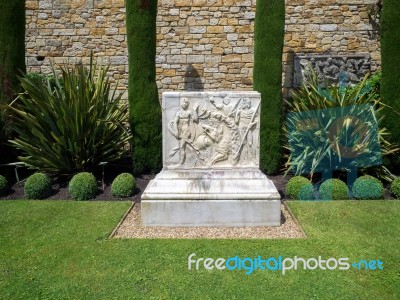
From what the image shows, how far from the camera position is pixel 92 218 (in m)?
4.76

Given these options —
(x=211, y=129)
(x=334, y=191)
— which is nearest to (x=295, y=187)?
(x=334, y=191)

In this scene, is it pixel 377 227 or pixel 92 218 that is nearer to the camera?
pixel 377 227

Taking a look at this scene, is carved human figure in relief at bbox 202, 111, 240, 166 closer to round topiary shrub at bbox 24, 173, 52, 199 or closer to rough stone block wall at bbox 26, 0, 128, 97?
round topiary shrub at bbox 24, 173, 52, 199

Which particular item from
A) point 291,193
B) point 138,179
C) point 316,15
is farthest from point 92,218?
point 316,15

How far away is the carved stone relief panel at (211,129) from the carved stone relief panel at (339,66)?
4158 mm

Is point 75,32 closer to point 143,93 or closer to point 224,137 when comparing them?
point 143,93

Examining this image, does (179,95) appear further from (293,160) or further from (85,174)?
(293,160)

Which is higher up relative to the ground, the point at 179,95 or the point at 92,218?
the point at 179,95

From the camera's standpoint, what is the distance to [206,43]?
8.42 metres

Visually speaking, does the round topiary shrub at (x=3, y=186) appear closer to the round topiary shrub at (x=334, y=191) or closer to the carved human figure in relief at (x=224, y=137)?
the carved human figure in relief at (x=224, y=137)

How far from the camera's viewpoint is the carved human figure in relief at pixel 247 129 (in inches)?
180

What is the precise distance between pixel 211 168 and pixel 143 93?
2740mm

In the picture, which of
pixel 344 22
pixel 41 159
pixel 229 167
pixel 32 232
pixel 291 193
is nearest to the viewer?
pixel 32 232

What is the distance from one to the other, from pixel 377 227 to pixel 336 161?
6.17 feet
